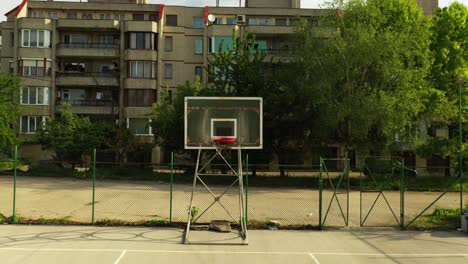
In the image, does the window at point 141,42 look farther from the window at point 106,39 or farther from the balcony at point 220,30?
the balcony at point 220,30

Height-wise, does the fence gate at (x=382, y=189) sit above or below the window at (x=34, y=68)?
below

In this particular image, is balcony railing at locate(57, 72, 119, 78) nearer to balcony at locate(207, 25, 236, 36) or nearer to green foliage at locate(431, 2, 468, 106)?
balcony at locate(207, 25, 236, 36)

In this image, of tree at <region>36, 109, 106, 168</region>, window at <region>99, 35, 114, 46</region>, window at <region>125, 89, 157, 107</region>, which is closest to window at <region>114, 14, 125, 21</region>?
window at <region>99, 35, 114, 46</region>

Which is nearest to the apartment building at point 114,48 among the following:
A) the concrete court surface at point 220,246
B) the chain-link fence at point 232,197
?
the chain-link fence at point 232,197

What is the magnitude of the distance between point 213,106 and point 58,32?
38.7m

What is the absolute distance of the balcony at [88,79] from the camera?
46344 mm

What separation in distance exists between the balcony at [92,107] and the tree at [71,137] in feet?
35.7

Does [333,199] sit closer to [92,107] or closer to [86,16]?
Result: [92,107]

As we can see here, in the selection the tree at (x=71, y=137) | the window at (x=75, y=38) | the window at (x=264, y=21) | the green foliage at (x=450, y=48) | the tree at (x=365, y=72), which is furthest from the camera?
the window at (x=264, y=21)

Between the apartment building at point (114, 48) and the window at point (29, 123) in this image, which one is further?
the apartment building at point (114, 48)

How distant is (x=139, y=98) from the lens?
151ft

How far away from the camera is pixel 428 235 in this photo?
14.8 metres

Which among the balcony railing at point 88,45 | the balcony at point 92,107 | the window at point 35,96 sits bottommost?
the balcony at point 92,107

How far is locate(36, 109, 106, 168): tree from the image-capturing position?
1332 inches
